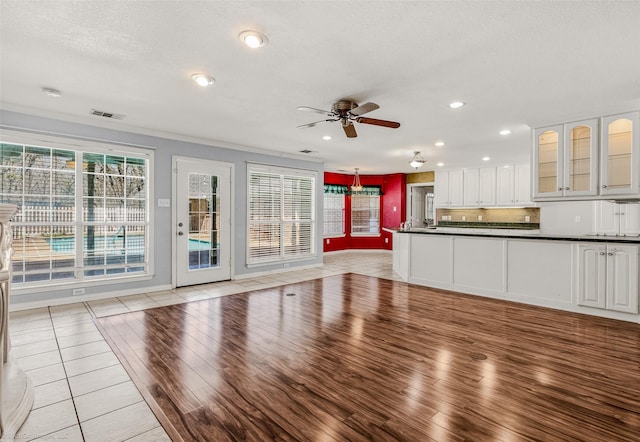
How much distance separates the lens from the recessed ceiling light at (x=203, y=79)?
3.07 metres

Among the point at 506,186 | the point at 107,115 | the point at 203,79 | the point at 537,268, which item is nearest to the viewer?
the point at 203,79

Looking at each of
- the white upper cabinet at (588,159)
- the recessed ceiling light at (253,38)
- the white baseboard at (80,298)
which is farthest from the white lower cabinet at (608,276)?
the white baseboard at (80,298)

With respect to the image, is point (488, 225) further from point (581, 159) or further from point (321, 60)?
point (321, 60)

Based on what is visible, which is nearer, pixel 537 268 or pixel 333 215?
pixel 537 268

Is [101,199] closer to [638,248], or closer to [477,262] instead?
[477,262]

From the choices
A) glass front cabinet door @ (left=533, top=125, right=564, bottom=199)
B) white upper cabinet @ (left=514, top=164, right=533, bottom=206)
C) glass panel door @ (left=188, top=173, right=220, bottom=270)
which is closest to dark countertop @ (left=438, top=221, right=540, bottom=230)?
white upper cabinet @ (left=514, top=164, right=533, bottom=206)

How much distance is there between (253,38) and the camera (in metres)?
2.38

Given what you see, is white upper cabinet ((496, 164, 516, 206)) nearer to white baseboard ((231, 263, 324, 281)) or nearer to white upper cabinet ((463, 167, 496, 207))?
white upper cabinet ((463, 167, 496, 207))

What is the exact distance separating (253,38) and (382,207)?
8.59 metres

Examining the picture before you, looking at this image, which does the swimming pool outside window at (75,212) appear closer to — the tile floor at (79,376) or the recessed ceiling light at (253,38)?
the tile floor at (79,376)

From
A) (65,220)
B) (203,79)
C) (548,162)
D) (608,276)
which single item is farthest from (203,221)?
(608,276)

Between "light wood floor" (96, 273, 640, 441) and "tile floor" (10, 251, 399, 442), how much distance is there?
0.13m

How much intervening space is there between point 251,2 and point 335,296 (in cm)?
399

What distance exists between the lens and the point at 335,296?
5012 mm
